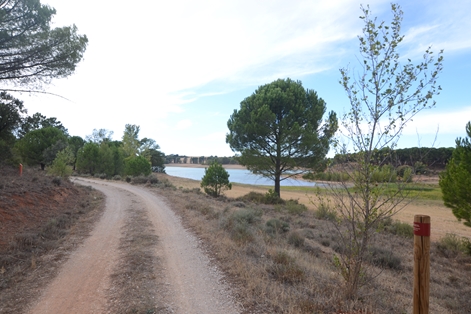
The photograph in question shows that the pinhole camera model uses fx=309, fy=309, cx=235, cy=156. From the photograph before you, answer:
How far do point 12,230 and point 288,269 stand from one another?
27.2ft

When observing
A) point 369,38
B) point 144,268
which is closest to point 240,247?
point 144,268

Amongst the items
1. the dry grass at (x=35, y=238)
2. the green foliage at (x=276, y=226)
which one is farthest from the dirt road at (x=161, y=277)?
the green foliage at (x=276, y=226)

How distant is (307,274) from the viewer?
6.11 metres

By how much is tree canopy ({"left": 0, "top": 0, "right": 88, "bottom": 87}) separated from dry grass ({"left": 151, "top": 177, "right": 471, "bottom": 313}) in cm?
740

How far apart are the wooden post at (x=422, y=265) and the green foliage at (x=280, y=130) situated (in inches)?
787

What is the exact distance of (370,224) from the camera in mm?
4840

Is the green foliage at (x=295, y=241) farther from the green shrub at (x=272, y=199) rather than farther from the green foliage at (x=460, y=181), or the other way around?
the green shrub at (x=272, y=199)

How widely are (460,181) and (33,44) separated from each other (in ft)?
54.1

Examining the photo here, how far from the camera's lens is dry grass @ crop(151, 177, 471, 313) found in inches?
190

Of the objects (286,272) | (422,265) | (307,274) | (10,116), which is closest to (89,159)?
(10,116)

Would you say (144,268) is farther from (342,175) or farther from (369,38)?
(369,38)

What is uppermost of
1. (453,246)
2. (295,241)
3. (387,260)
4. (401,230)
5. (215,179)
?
(215,179)

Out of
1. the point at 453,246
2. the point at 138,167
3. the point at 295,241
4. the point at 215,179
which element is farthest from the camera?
the point at 138,167

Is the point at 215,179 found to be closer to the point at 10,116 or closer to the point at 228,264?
the point at 10,116
